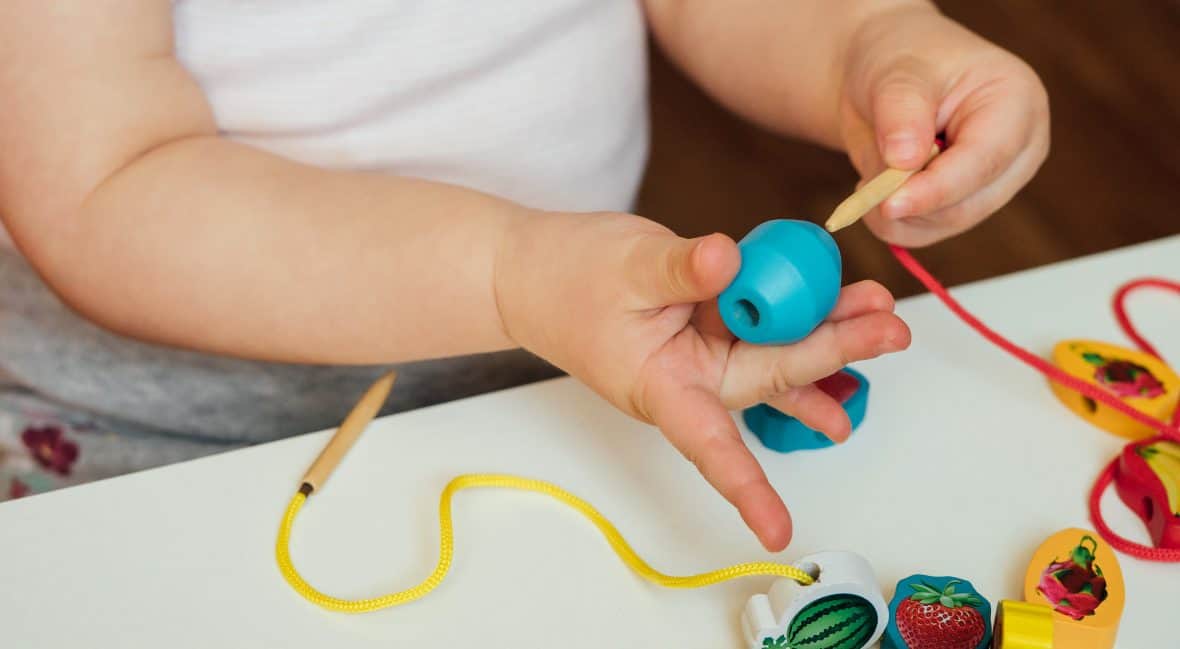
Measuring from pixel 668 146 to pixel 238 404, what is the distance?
35.5 inches

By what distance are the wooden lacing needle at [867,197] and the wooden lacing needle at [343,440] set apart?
21 cm

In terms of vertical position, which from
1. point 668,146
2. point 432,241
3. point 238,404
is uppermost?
point 432,241

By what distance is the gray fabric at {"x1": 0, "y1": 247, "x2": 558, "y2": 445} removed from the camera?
676mm

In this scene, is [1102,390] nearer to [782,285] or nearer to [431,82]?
[782,285]

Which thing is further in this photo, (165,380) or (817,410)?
(165,380)

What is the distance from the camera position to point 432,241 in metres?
0.53

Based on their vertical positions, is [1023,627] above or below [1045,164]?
above

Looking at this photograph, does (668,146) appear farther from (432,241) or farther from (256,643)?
(256,643)

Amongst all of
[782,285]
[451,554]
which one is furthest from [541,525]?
[782,285]

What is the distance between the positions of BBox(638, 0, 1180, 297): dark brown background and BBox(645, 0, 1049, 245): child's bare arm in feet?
1.96

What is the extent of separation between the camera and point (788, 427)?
50cm

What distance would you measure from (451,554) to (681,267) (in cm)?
15

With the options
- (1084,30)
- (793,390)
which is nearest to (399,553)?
(793,390)

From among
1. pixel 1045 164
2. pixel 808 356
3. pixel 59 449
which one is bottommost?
pixel 1045 164
